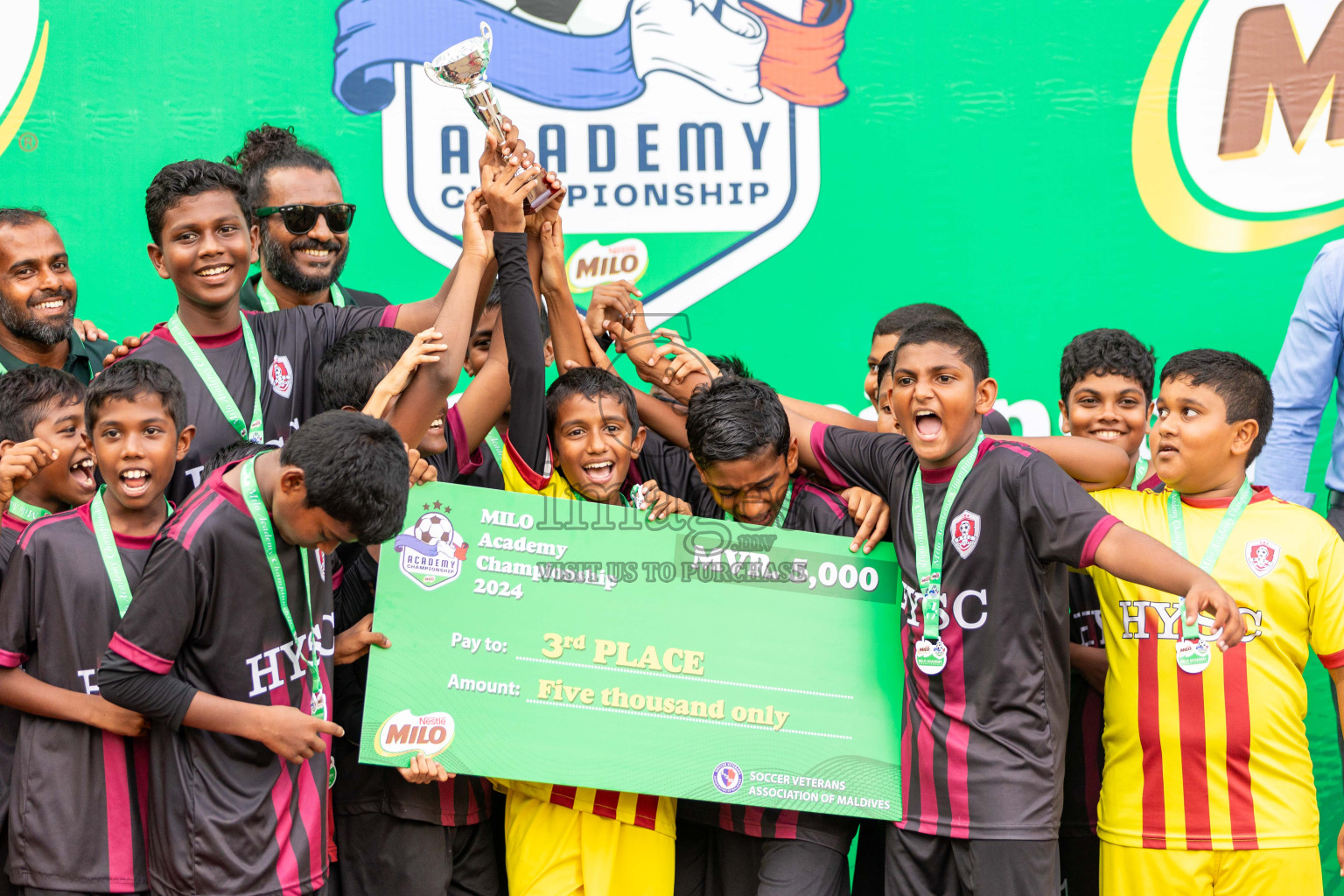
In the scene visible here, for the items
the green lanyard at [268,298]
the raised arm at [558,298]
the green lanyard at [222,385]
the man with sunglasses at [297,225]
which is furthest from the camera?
the green lanyard at [268,298]

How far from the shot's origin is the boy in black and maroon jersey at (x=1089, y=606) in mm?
3145

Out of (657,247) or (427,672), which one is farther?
(657,247)

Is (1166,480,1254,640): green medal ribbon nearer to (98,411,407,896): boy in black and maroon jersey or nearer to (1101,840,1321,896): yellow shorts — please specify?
(1101,840,1321,896): yellow shorts

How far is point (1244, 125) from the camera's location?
4.09 metres

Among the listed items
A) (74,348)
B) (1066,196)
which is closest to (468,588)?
(74,348)

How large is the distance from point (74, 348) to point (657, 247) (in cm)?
191

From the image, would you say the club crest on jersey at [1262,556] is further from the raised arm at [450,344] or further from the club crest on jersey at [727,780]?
the raised arm at [450,344]

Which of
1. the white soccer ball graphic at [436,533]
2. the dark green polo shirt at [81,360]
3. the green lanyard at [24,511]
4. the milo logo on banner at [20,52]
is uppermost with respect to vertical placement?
the milo logo on banner at [20,52]

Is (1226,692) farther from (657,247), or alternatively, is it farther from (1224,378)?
(657,247)

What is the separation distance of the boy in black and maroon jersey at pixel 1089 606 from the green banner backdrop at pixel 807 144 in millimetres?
743

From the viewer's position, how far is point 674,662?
286 centimetres

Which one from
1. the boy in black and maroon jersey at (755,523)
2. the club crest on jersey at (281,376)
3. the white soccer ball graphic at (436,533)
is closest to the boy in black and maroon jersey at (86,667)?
the club crest on jersey at (281,376)

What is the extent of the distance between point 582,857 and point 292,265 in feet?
6.27

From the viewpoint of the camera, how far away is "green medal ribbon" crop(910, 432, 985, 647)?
2.67m
